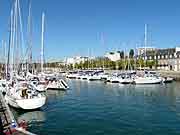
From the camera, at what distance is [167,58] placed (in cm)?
13362

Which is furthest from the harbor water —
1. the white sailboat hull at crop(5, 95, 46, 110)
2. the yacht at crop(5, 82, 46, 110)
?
the yacht at crop(5, 82, 46, 110)

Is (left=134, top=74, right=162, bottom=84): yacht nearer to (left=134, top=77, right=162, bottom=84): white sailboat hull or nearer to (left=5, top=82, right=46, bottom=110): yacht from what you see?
(left=134, top=77, right=162, bottom=84): white sailboat hull

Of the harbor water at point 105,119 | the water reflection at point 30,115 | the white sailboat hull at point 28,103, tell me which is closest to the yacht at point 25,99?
the white sailboat hull at point 28,103

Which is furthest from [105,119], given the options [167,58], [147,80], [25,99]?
[167,58]

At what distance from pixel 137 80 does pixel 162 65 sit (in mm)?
64171

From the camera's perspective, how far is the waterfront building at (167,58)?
126m

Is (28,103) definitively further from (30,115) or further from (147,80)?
(147,80)

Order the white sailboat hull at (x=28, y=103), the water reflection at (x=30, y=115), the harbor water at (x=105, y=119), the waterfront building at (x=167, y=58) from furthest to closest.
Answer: the waterfront building at (x=167, y=58) < the white sailboat hull at (x=28, y=103) < the water reflection at (x=30, y=115) < the harbor water at (x=105, y=119)

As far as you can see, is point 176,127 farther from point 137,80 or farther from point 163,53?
point 163,53

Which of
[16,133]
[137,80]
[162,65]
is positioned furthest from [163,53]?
[16,133]

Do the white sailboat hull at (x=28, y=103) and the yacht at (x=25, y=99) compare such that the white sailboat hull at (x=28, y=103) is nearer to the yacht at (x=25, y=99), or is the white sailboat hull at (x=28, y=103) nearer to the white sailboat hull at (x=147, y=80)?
the yacht at (x=25, y=99)

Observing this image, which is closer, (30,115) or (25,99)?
(30,115)

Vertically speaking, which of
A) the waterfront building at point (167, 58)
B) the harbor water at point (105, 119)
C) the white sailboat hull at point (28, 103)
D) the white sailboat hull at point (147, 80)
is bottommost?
the harbor water at point (105, 119)

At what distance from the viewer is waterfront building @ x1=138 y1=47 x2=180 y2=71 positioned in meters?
126
